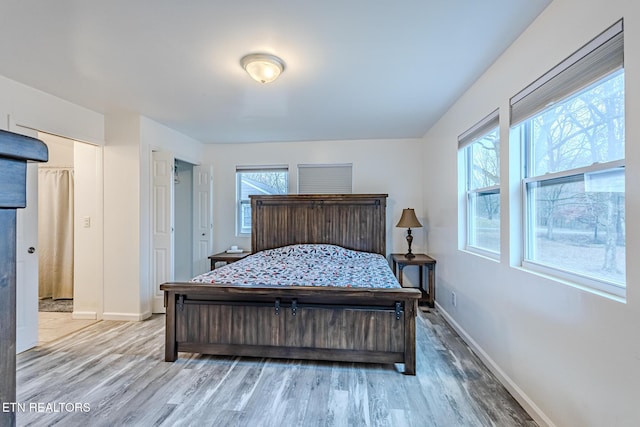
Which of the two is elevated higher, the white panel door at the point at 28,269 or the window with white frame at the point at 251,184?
the window with white frame at the point at 251,184

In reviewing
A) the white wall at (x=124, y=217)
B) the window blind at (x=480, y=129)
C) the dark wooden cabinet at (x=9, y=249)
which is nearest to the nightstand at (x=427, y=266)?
the window blind at (x=480, y=129)

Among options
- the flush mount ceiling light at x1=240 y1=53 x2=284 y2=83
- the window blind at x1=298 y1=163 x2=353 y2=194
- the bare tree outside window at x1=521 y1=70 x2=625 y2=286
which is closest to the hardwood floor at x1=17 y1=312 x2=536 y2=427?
the bare tree outside window at x1=521 y1=70 x2=625 y2=286

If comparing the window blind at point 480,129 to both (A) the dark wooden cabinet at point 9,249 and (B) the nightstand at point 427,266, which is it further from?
(A) the dark wooden cabinet at point 9,249

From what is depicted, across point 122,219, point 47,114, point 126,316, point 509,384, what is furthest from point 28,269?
point 509,384

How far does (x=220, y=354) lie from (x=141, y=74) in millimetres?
2322

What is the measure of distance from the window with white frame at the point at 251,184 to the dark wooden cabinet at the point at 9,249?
4.42 m

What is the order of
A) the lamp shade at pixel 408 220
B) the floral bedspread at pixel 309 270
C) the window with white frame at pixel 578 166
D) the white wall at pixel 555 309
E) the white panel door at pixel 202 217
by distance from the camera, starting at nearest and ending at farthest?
1. the white wall at pixel 555 309
2. the window with white frame at pixel 578 166
3. the floral bedspread at pixel 309 270
4. the lamp shade at pixel 408 220
5. the white panel door at pixel 202 217

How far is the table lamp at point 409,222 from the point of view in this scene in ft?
13.4

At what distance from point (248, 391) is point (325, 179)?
317cm

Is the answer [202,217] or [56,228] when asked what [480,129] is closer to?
[202,217]

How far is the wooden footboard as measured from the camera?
2316 millimetres

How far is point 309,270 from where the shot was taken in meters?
3.14

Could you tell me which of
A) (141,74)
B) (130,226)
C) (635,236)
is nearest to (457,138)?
(635,236)

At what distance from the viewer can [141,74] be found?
247 cm
